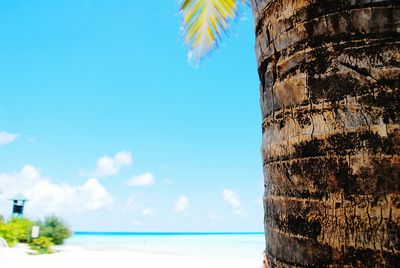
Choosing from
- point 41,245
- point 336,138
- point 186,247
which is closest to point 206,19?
point 336,138

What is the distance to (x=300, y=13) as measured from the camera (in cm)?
97

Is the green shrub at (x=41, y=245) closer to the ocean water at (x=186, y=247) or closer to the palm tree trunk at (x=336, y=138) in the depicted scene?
the ocean water at (x=186, y=247)

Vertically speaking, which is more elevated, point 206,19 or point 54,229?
point 206,19

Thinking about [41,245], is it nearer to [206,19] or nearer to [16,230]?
[16,230]

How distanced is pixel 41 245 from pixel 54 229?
2080 millimetres

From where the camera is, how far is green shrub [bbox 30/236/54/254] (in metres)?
12.3

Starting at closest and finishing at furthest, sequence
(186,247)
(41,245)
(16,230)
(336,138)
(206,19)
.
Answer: (336,138), (206,19), (41,245), (16,230), (186,247)

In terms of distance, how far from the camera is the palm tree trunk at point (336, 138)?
2.57 ft

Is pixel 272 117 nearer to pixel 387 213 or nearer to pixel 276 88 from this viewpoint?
pixel 276 88

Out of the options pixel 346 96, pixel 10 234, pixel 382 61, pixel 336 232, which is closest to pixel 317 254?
pixel 336 232

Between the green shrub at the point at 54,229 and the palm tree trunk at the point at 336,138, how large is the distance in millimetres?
15875

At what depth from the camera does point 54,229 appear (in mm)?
15078

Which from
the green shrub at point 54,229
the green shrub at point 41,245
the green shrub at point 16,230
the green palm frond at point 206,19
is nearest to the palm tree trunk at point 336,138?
the green palm frond at point 206,19

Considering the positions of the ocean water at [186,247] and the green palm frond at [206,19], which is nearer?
the green palm frond at [206,19]
